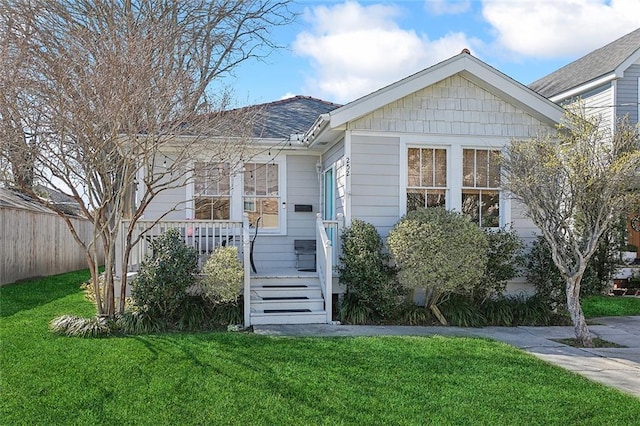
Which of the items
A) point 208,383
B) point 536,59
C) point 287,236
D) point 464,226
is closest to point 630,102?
point 536,59

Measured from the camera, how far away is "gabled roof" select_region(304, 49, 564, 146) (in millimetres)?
8617

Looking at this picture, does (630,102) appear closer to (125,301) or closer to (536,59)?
(536,59)

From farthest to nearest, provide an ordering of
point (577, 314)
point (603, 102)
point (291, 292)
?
point (603, 102) < point (291, 292) < point (577, 314)

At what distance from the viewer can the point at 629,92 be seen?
14383 mm

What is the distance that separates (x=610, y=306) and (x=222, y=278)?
7.99 metres

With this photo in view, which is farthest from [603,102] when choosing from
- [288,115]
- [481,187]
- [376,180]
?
[376,180]

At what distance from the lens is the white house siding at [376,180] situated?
8.90 metres

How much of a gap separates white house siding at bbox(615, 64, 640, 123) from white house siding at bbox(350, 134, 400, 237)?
8865 mm

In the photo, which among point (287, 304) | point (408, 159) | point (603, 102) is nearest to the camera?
point (287, 304)

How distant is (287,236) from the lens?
35.4ft

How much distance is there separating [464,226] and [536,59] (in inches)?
282

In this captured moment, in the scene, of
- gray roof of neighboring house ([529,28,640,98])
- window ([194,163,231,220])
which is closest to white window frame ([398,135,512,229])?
window ([194,163,231,220])

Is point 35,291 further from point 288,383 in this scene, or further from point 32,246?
point 288,383

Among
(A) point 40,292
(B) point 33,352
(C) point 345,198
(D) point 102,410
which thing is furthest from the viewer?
(A) point 40,292
